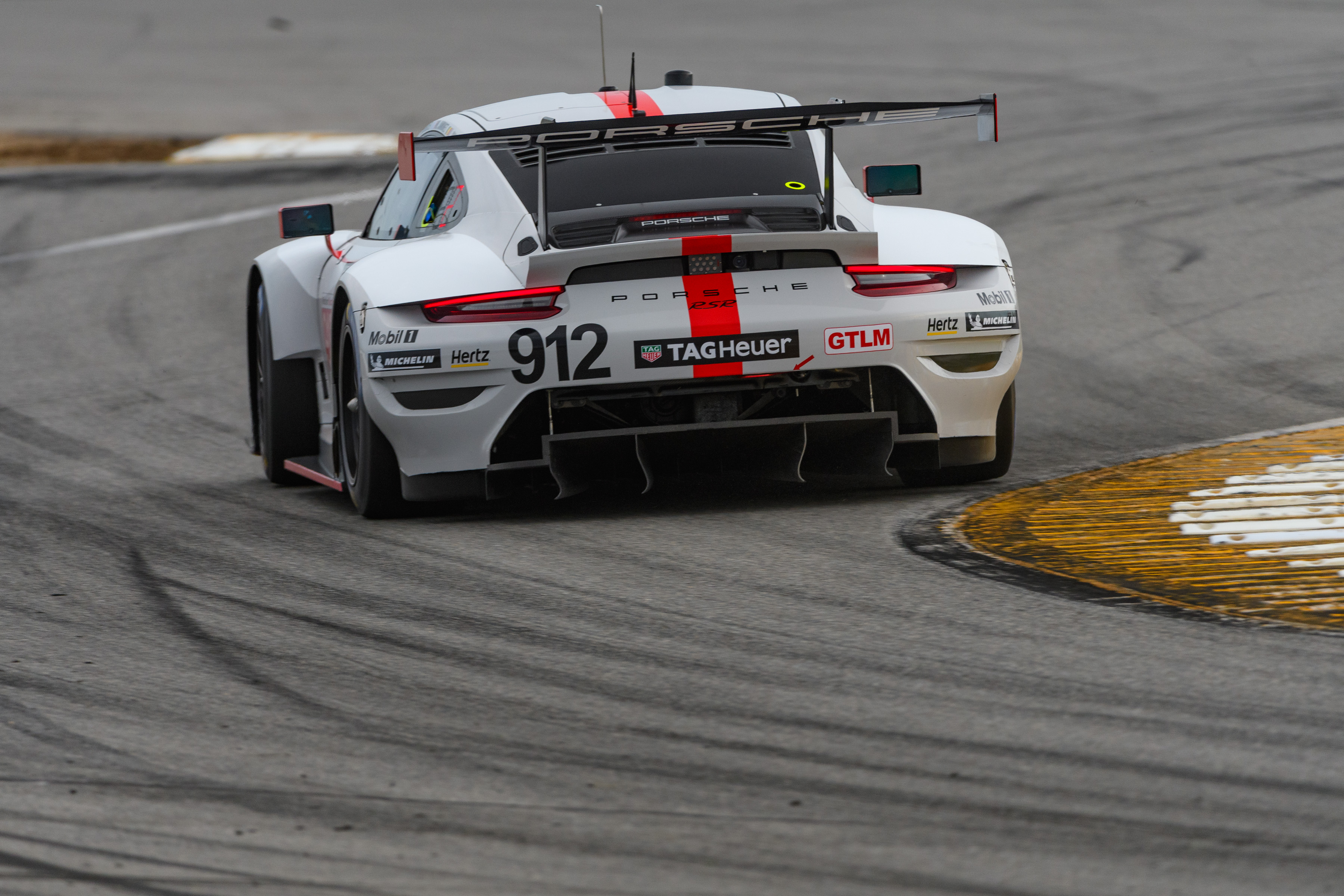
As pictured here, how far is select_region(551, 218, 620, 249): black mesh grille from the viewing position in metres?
6.18

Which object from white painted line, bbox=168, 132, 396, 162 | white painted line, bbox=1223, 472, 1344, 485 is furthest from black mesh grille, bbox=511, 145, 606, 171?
white painted line, bbox=168, 132, 396, 162

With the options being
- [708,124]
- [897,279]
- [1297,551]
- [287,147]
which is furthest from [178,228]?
[1297,551]

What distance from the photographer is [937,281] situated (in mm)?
6371

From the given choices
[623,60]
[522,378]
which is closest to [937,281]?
[522,378]

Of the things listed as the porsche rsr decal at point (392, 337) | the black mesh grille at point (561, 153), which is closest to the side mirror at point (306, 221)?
the black mesh grille at point (561, 153)

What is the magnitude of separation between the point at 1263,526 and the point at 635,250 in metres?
2.10

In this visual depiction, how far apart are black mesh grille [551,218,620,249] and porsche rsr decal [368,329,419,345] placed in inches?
21.7

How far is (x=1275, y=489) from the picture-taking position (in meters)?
6.07

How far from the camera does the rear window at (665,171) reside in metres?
6.40

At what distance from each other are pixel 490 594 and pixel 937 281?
6.60ft

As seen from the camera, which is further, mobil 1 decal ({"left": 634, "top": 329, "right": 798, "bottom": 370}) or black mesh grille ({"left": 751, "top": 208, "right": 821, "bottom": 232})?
black mesh grille ({"left": 751, "top": 208, "right": 821, "bottom": 232})

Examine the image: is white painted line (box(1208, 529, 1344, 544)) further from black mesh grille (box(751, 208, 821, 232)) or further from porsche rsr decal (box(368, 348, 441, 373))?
porsche rsr decal (box(368, 348, 441, 373))

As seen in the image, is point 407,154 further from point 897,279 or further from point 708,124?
point 897,279

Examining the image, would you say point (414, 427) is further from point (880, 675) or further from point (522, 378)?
point (880, 675)
